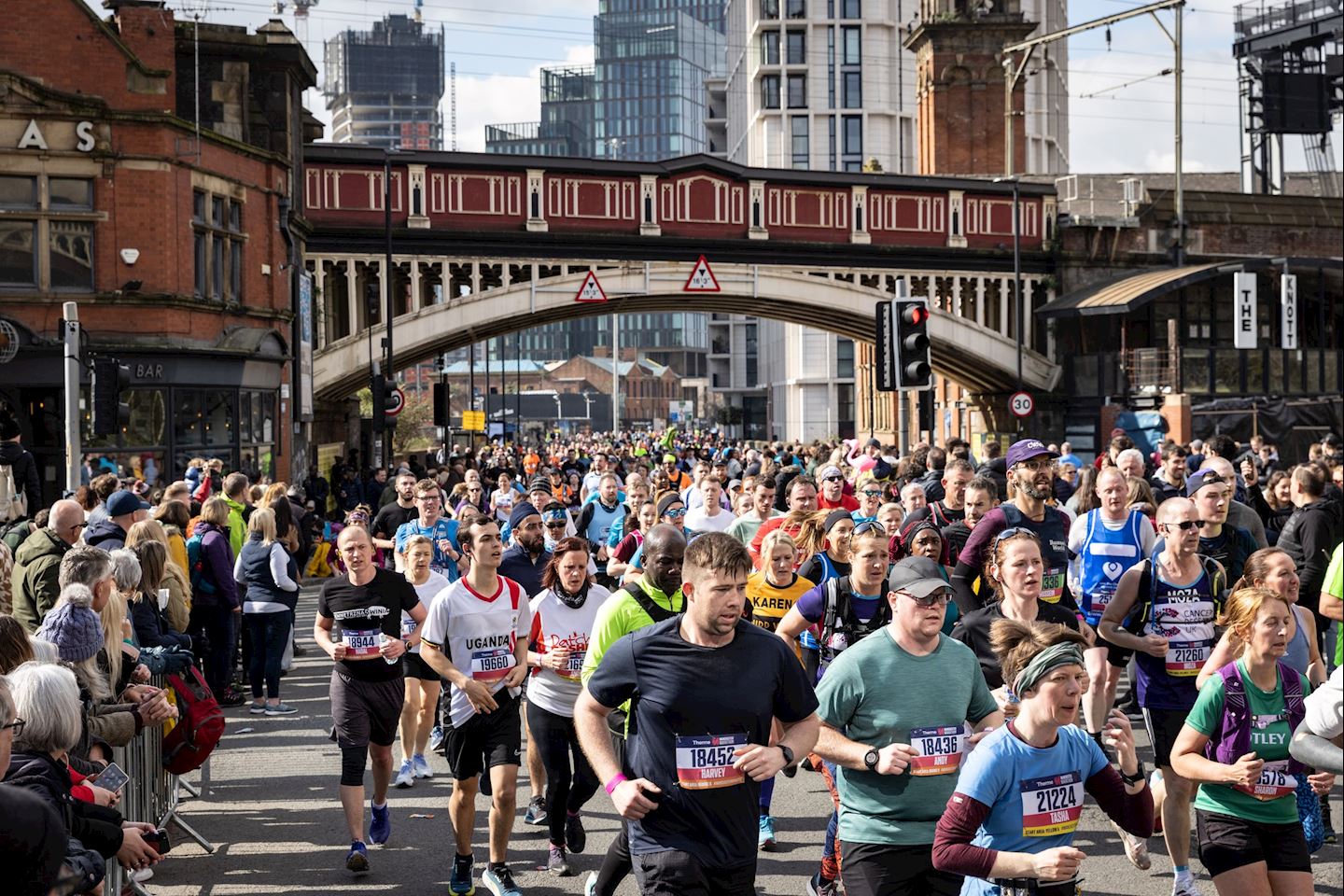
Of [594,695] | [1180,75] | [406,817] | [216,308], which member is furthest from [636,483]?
[1180,75]

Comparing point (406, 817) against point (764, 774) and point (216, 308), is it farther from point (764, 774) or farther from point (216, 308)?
point (216, 308)

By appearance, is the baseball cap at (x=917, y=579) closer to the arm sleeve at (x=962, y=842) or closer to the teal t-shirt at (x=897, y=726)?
the teal t-shirt at (x=897, y=726)

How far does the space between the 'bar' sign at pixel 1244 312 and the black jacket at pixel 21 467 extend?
3207 centimetres

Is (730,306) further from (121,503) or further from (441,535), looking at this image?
(121,503)

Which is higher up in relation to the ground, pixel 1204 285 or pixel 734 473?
pixel 1204 285

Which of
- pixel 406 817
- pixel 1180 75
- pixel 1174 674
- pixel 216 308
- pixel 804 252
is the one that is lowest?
pixel 406 817

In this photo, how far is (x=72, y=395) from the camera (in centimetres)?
1477

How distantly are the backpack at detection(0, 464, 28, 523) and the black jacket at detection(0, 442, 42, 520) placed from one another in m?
0.05

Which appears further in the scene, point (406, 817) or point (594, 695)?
point (406, 817)

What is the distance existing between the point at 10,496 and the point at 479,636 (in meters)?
9.54

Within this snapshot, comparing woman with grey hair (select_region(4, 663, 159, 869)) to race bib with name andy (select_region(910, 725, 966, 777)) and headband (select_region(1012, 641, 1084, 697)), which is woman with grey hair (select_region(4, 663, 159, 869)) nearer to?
race bib with name andy (select_region(910, 725, 966, 777))

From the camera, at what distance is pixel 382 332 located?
36.3 metres

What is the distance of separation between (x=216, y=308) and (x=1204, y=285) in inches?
1130

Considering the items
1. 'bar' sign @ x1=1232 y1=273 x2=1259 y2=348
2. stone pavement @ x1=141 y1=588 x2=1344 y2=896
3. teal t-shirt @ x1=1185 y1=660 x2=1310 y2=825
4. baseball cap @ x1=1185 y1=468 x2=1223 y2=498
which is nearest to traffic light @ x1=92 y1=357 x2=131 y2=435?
A: stone pavement @ x1=141 y1=588 x2=1344 y2=896
